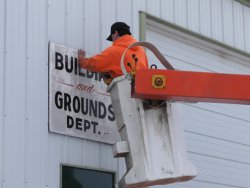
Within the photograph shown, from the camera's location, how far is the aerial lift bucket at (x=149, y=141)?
362 inches

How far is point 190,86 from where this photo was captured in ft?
29.6

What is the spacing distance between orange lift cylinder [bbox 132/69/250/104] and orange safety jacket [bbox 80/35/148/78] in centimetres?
108

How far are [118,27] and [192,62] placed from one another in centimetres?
306

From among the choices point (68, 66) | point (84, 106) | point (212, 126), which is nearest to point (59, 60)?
point (68, 66)

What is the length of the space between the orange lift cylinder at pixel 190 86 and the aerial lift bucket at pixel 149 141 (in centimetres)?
34

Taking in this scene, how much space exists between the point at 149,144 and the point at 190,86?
2.70ft

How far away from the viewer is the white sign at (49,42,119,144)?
33.5ft

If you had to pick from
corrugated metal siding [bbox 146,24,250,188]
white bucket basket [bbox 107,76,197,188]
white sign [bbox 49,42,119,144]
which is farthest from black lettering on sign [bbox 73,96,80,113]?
corrugated metal siding [bbox 146,24,250,188]

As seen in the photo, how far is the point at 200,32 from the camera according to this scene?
529 inches

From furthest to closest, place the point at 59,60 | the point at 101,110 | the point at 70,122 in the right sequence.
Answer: the point at 101,110 < the point at 59,60 < the point at 70,122

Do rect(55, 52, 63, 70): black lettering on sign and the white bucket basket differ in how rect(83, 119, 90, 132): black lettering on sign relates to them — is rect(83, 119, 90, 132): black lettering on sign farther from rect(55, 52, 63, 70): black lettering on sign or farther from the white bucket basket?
the white bucket basket

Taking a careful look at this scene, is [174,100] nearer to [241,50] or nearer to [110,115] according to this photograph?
[110,115]

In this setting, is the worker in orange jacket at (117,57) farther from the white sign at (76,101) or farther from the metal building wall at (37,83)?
the metal building wall at (37,83)

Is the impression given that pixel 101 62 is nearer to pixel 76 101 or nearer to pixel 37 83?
pixel 76 101
